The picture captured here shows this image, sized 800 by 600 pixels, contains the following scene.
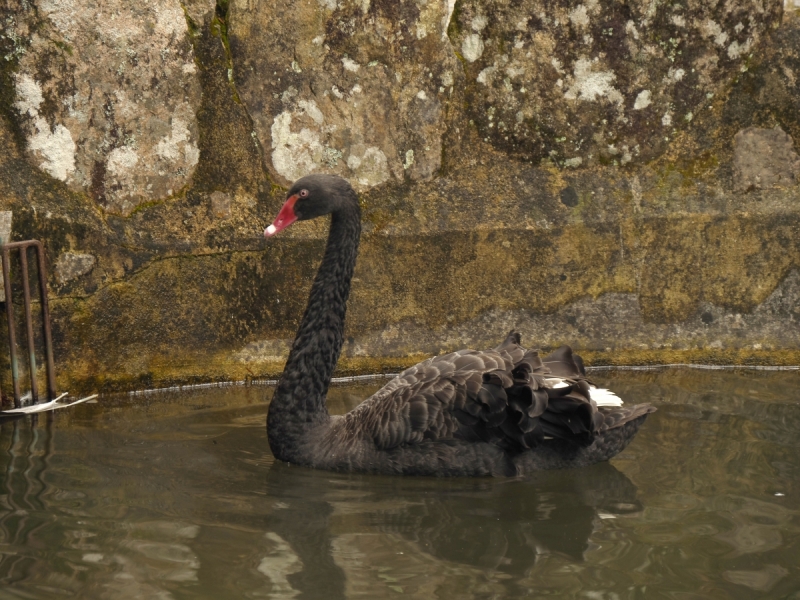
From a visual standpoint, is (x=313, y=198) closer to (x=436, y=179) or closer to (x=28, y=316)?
(x=436, y=179)

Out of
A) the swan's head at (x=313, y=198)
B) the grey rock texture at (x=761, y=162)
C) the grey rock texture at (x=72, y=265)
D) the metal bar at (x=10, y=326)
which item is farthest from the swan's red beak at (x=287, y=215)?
the grey rock texture at (x=761, y=162)

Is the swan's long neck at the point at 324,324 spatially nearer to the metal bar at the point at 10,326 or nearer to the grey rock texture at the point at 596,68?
the metal bar at the point at 10,326

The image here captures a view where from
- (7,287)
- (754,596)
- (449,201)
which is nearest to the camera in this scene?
(754,596)

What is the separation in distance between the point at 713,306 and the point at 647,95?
44.3 inches

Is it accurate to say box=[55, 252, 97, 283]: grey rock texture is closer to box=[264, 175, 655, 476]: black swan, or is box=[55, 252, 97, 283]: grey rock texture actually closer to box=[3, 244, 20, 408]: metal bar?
box=[3, 244, 20, 408]: metal bar

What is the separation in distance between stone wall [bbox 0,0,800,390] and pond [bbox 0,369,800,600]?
0.65 meters

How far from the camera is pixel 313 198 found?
433 cm

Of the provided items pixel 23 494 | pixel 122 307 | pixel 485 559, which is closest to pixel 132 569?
pixel 23 494

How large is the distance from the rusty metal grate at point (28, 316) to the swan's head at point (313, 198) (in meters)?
1.13

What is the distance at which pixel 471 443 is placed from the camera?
415cm

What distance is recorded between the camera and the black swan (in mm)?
4105

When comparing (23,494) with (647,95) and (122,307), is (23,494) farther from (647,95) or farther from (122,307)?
(647,95)

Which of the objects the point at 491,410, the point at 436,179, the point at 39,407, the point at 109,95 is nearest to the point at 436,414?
the point at 491,410

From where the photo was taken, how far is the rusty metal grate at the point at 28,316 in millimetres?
4621
